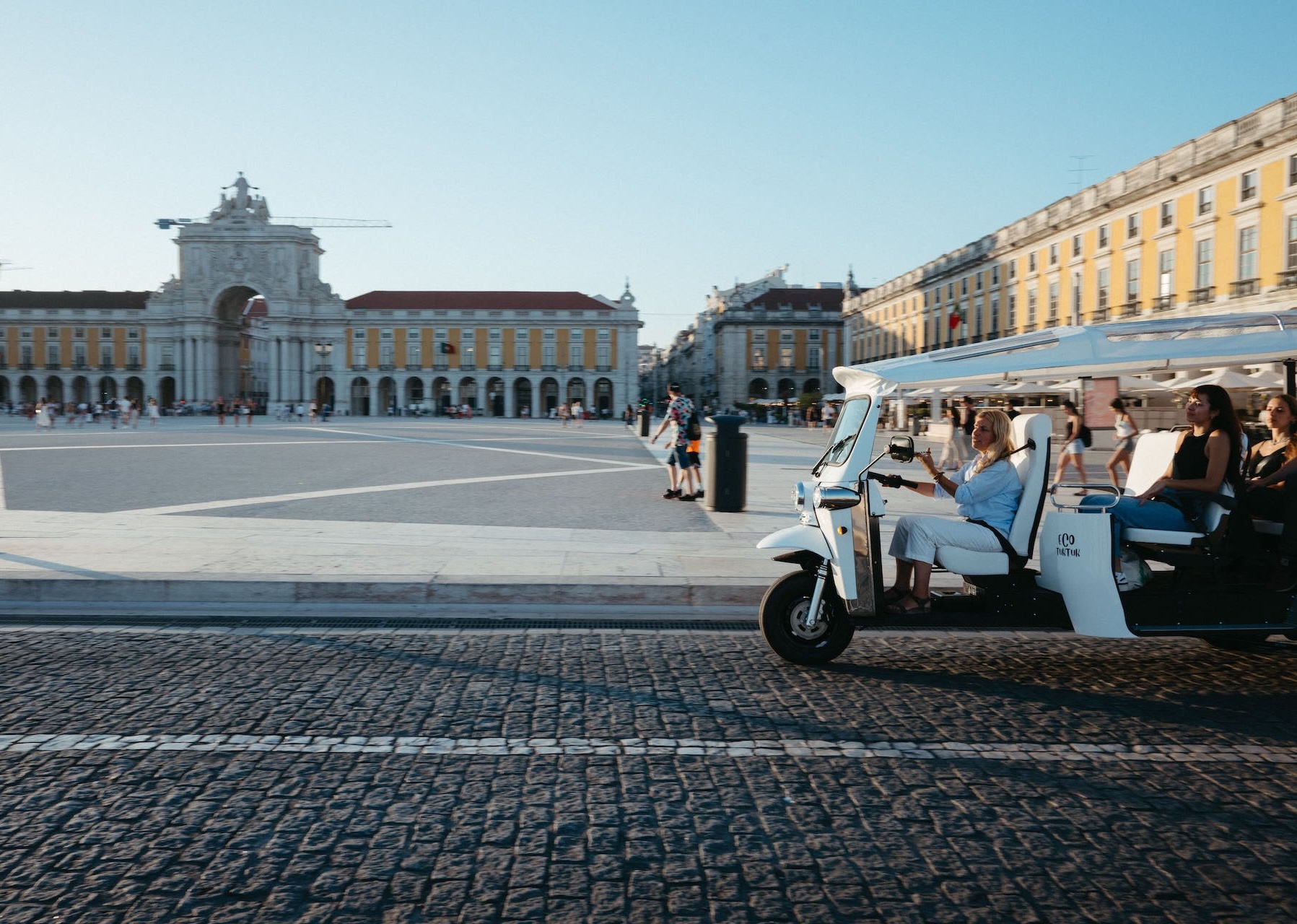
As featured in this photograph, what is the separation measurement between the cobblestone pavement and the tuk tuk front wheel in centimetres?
12

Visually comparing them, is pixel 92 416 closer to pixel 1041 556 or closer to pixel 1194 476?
pixel 1041 556

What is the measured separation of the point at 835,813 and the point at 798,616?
1.95m

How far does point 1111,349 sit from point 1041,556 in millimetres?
1088

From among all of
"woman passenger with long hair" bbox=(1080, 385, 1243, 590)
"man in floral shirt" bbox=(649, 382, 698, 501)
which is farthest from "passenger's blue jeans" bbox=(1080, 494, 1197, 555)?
"man in floral shirt" bbox=(649, 382, 698, 501)

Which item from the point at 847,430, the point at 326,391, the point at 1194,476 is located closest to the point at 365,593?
the point at 847,430

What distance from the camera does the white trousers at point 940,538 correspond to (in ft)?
16.8

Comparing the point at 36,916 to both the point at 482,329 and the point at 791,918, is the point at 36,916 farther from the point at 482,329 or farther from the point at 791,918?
the point at 482,329

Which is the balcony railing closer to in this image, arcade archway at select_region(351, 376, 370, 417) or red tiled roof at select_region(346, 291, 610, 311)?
red tiled roof at select_region(346, 291, 610, 311)

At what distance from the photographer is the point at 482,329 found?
313 ft

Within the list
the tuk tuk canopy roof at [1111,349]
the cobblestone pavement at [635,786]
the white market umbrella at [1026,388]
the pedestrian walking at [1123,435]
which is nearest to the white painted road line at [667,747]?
the cobblestone pavement at [635,786]

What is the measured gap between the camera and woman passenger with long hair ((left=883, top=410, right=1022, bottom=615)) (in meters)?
5.14

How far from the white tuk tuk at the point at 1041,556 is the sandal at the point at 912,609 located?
0.04m

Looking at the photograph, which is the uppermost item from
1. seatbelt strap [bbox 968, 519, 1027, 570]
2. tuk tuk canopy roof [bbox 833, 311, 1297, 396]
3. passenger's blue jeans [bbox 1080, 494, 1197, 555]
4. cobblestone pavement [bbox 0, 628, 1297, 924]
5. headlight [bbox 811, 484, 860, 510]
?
tuk tuk canopy roof [bbox 833, 311, 1297, 396]

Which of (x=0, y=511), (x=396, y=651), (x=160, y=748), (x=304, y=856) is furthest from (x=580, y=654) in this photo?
(x=0, y=511)
